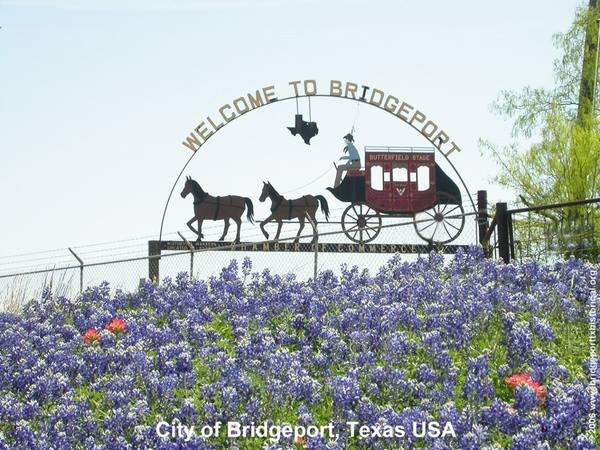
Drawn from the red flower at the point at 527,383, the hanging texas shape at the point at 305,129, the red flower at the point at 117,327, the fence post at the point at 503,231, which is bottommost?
the red flower at the point at 527,383

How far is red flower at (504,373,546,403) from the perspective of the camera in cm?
717

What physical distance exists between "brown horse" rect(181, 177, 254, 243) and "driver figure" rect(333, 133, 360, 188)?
9.46 ft

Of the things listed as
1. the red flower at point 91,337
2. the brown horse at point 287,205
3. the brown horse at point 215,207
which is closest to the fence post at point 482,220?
the red flower at point 91,337

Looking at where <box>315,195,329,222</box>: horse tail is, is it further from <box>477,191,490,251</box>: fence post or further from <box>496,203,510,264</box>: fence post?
<box>496,203,510,264</box>: fence post

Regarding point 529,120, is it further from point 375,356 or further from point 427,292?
point 375,356

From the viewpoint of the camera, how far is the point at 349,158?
2758cm

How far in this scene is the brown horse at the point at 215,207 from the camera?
28250 millimetres

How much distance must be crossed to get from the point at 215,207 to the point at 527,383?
71.0 feet

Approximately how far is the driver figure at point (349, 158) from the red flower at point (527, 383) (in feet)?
65.0

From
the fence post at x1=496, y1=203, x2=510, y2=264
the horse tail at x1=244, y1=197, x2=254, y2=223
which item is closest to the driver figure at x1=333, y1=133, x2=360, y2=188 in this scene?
the horse tail at x1=244, y1=197, x2=254, y2=223

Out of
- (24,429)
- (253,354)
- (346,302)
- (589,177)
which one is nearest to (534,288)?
(346,302)

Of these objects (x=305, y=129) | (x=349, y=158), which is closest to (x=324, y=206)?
(x=349, y=158)

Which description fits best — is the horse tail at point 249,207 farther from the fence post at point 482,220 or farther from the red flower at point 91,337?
the red flower at point 91,337

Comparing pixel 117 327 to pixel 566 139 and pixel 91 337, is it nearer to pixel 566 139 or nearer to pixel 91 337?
pixel 91 337
